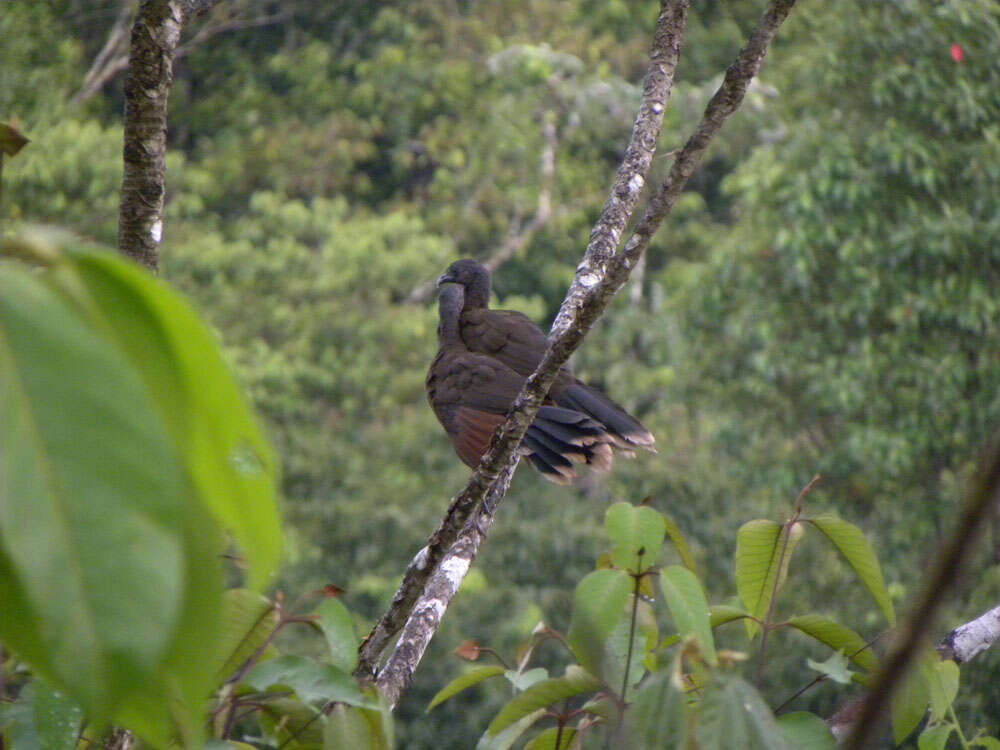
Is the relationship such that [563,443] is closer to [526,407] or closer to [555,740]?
[526,407]

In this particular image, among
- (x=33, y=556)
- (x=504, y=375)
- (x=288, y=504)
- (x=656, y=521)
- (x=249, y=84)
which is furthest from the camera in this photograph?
(x=249, y=84)

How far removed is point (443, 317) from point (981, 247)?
11.9 feet

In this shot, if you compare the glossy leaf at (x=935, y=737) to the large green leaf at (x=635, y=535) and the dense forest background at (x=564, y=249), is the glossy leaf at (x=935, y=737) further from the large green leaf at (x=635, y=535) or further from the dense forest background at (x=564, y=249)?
the dense forest background at (x=564, y=249)

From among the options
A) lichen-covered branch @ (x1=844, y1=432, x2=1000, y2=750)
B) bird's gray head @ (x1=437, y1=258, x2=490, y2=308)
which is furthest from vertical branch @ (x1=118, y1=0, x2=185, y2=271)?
bird's gray head @ (x1=437, y1=258, x2=490, y2=308)

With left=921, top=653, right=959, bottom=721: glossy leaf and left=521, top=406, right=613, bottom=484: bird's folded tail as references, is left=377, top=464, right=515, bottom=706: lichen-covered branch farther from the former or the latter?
left=521, top=406, right=613, bottom=484: bird's folded tail

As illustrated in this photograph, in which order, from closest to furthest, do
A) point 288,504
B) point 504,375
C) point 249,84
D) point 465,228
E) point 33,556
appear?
point 33,556
point 504,375
point 288,504
point 465,228
point 249,84

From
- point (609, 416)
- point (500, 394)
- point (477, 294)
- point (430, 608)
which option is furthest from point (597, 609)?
point (477, 294)

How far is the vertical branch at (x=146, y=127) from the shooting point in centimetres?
A: 164

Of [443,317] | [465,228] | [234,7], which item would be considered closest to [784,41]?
[465,228]

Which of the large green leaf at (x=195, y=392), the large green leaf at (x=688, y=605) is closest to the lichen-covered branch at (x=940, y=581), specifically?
the large green leaf at (x=195, y=392)

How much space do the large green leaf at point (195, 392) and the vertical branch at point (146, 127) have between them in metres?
1.19

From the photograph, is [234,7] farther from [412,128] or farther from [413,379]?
[413,379]

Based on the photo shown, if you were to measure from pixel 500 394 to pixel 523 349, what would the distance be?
1.42 ft

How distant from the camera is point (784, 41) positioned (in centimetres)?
1389
